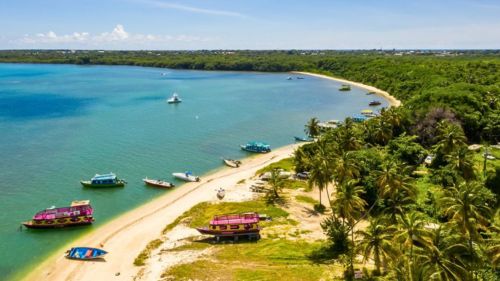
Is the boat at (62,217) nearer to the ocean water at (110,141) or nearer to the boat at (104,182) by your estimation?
the ocean water at (110,141)

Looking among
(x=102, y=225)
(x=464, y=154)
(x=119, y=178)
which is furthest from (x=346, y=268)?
(x=119, y=178)

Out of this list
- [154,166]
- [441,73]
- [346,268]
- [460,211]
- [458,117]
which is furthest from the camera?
[441,73]

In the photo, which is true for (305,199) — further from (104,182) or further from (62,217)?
(62,217)

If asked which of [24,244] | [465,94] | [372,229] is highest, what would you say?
[465,94]

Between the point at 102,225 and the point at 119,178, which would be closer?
the point at 102,225

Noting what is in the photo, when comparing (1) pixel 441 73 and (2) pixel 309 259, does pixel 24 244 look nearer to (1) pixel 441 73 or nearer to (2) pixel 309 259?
(2) pixel 309 259

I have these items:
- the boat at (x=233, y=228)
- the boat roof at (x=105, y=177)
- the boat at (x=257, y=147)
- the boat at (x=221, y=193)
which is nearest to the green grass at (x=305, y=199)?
the boat at (x=221, y=193)

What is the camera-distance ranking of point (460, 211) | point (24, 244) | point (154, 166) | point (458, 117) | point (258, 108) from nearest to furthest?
point (460, 211), point (24, 244), point (154, 166), point (458, 117), point (258, 108)
